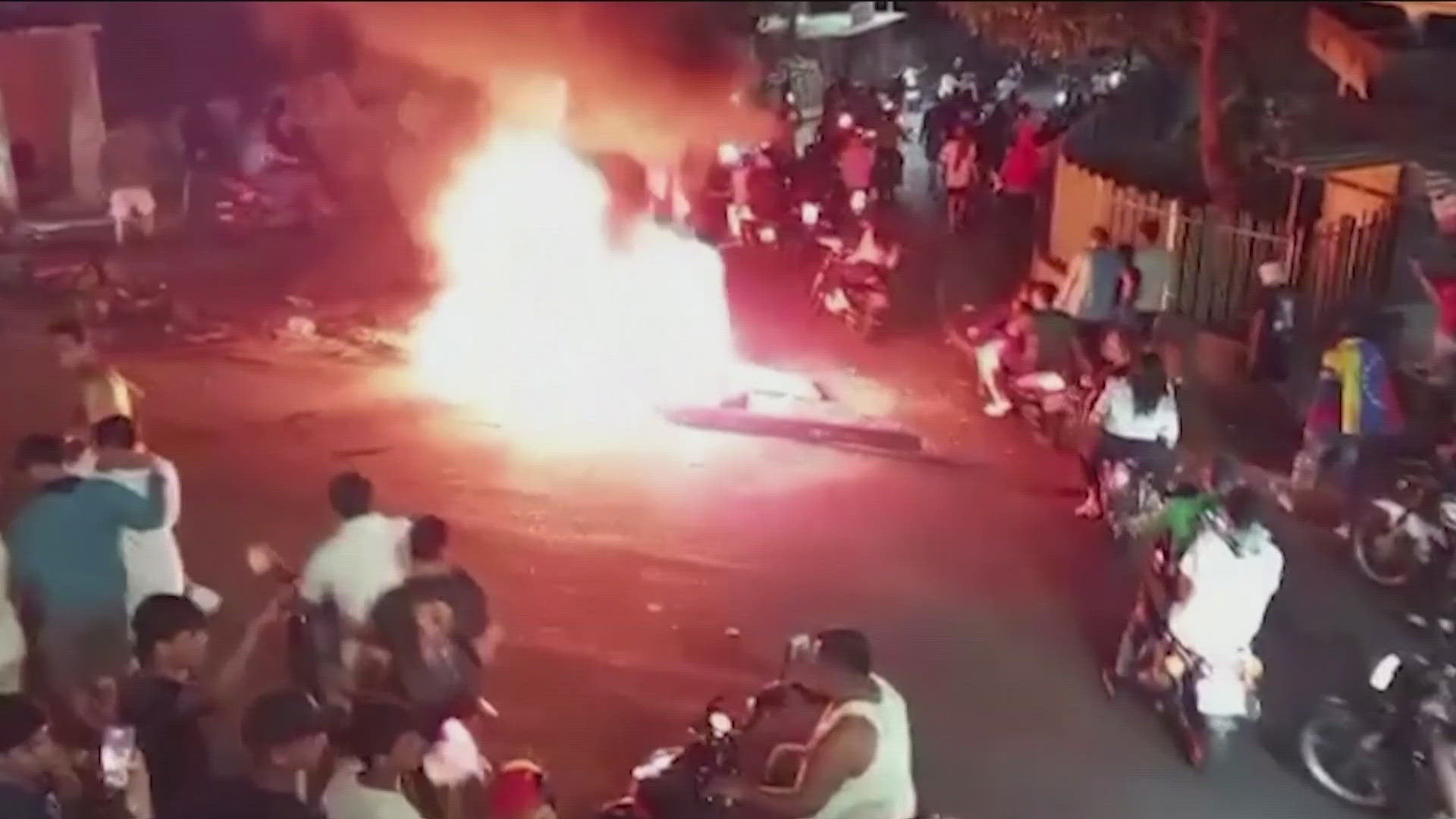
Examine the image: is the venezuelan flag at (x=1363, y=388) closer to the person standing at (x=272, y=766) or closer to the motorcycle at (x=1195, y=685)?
the motorcycle at (x=1195, y=685)

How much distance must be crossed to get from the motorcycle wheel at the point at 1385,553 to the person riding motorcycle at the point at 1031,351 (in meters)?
0.49

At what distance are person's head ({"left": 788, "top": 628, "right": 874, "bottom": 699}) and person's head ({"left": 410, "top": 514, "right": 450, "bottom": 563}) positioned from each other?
550 millimetres

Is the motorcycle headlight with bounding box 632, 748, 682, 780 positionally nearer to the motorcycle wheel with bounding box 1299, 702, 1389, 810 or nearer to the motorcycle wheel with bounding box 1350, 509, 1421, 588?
the motorcycle wheel with bounding box 1299, 702, 1389, 810

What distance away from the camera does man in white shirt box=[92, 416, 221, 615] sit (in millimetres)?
2666

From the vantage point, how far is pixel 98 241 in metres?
2.75

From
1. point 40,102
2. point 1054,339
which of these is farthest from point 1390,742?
point 40,102

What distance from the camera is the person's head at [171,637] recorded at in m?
2.58

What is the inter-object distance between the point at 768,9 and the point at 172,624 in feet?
4.67

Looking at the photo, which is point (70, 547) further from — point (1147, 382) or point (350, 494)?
point (1147, 382)

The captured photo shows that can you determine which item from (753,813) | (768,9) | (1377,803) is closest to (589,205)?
(768,9)

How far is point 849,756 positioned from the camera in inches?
99.1

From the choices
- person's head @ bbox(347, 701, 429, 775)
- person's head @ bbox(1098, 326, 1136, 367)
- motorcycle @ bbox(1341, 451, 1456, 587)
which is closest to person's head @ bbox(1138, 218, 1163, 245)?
person's head @ bbox(1098, 326, 1136, 367)

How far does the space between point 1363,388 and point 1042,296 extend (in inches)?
19.9

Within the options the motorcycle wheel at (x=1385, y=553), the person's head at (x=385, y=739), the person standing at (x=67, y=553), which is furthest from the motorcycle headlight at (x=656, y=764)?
the motorcycle wheel at (x=1385, y=553)
